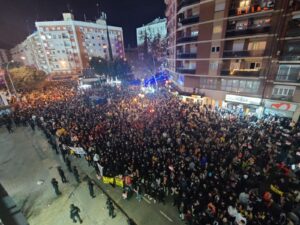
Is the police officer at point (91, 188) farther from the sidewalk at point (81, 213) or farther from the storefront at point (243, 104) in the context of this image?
the storefront at point (243, 104)

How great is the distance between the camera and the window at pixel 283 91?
52.5ft

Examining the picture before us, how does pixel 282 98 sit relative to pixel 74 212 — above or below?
above

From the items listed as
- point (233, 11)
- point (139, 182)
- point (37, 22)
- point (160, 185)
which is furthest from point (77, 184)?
point (37, 22)

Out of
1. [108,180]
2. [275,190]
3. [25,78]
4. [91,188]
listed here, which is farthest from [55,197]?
[25,78]

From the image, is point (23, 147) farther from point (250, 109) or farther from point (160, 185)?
point (250, 109)

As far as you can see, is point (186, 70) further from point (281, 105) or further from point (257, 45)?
point (281, 105)

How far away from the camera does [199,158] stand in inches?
439

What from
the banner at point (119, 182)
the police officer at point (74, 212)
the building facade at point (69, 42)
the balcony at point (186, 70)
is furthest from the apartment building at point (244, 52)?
the building facade at point (69, 42)

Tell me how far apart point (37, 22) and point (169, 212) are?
6203 centimetres

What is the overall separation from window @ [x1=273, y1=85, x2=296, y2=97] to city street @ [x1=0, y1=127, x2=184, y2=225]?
1610 centimetres

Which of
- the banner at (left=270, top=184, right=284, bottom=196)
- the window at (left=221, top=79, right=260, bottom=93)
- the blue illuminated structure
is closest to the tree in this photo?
the blue illuminated structure

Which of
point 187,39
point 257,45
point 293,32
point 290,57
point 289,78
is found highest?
point 187,39

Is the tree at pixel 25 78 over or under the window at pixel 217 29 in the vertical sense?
under

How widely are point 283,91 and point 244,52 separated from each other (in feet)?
19.0
